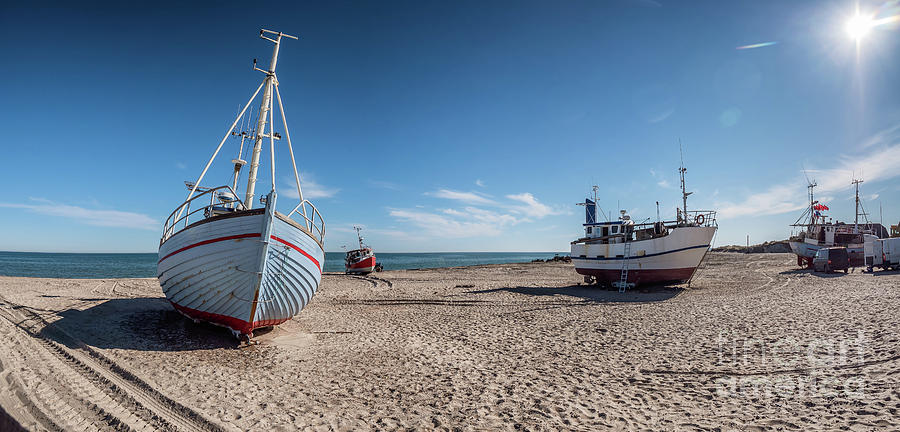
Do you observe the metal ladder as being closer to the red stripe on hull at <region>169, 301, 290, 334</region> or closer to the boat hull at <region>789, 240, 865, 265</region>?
the red stripe on hull at <region>169, 301, 290, 334</region>

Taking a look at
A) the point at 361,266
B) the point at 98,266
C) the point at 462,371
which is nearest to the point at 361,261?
the point at 361,266

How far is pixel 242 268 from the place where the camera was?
333 inches

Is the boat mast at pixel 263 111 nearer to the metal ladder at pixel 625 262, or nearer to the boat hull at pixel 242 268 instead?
the boat hull at pixel 242 268

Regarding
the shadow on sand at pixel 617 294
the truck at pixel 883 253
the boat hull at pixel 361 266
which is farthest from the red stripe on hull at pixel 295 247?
the truck at pixel 883 253

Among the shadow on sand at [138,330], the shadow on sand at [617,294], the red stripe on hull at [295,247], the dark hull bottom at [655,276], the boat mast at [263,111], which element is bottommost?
the shadow on sand at [138,330]

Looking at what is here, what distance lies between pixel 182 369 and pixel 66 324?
586cm

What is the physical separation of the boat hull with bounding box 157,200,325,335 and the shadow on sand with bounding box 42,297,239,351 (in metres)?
0.57

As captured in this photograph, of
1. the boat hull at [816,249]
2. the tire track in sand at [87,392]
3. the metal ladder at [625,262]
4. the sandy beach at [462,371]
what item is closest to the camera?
the tire track in sand at [87,392]

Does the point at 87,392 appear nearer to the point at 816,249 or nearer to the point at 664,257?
the point at 664,257

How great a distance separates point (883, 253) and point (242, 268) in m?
42.2

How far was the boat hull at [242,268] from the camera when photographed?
8398mm

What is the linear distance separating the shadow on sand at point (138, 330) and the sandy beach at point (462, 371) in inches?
2.2

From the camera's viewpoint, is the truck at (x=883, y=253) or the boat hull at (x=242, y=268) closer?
the boat hull at (x=242, y=268)

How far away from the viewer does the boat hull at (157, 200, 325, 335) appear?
331 inches
